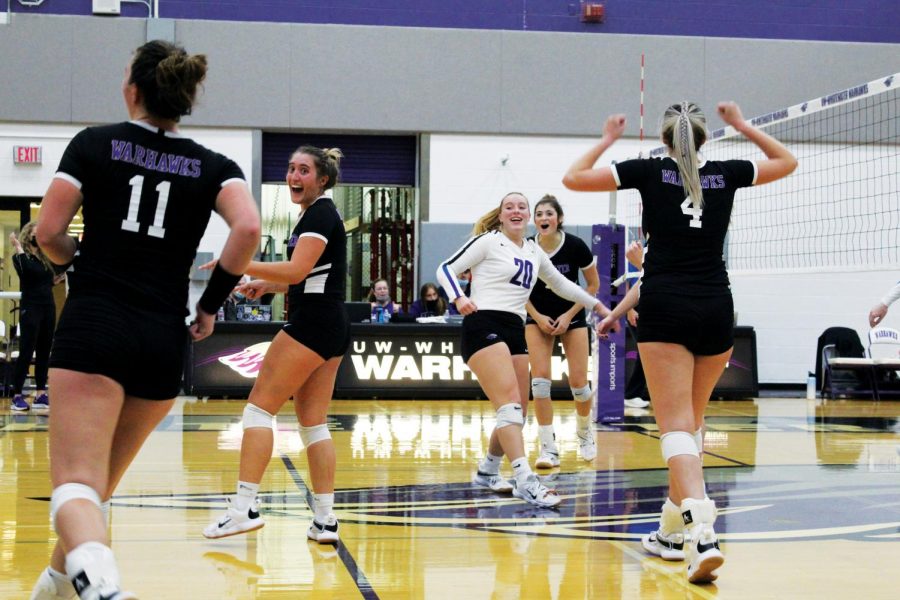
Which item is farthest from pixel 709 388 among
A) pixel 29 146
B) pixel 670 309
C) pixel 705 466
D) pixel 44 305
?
pixel 29 146

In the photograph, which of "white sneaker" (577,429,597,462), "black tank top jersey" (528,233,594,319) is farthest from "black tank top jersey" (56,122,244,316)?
"white sneaker" (577,429,597,462)

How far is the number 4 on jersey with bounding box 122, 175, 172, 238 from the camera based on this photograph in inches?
112

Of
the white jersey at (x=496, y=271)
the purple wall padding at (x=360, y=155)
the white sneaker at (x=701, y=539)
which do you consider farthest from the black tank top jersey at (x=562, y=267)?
the purple wall padding at (x=360, y=155)

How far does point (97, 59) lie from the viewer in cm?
1458

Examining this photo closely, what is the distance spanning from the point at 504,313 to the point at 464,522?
1.30m

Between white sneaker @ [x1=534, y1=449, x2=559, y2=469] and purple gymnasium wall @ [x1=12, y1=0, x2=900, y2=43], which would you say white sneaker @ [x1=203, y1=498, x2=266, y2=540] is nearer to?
white sneaker @ [x1=534, y1=449, x2=559, y2=469]

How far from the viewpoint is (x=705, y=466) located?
7.49 metres

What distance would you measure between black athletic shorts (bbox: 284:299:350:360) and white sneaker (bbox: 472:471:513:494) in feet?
6.26

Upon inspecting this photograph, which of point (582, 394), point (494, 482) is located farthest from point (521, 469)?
point (582, 394)

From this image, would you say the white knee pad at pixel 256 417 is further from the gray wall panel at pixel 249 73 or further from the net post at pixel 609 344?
the gray wall panel at pixel 249 73

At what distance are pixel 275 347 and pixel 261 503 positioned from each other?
4.78 feet

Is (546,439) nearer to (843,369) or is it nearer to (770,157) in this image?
(770,157)

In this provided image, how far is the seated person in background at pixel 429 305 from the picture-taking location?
13.6 meters

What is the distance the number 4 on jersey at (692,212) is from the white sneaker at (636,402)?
27.3ft
